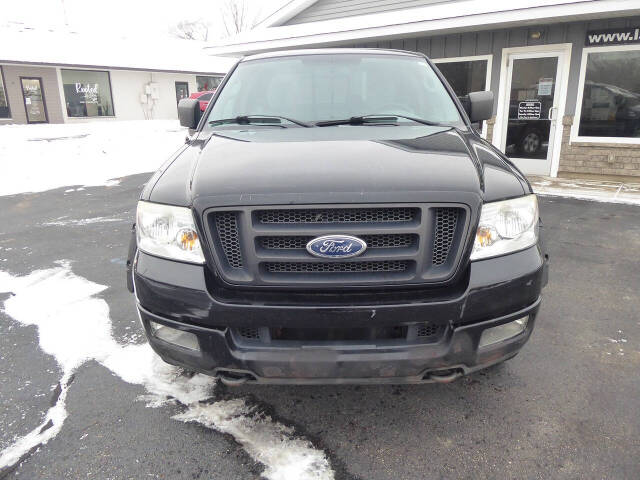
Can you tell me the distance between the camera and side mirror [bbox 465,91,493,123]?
3414 mm

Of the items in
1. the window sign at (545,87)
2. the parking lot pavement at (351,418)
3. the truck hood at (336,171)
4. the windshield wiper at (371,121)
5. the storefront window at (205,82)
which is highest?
the storefront window at (205,82)

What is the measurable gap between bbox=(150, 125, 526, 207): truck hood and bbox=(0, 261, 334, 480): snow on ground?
1160mm

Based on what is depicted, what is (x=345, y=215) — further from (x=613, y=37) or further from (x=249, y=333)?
(x=613, y=37)

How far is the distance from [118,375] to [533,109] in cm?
906

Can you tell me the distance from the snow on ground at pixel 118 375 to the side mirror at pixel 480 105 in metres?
2.56

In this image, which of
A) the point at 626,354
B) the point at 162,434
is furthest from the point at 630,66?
the point at 162,434

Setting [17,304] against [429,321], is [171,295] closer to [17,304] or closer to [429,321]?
[429,321]

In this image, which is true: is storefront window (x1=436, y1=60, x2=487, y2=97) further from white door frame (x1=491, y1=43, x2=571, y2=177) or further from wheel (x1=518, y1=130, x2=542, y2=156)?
wheel (x1=518, y1=130, x2=542, y2=156)

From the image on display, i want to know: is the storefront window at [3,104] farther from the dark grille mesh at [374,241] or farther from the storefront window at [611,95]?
the dark grille mesh at [374,241]

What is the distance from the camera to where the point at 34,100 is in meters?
23.7

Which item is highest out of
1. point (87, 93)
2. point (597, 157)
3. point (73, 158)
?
point (87, 93)

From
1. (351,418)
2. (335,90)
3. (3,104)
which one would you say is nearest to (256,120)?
(335,90)

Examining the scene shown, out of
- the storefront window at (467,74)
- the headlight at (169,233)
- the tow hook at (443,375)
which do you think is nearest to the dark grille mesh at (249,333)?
the headlight at (169,233)

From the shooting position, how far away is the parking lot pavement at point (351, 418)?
82.4 inches
